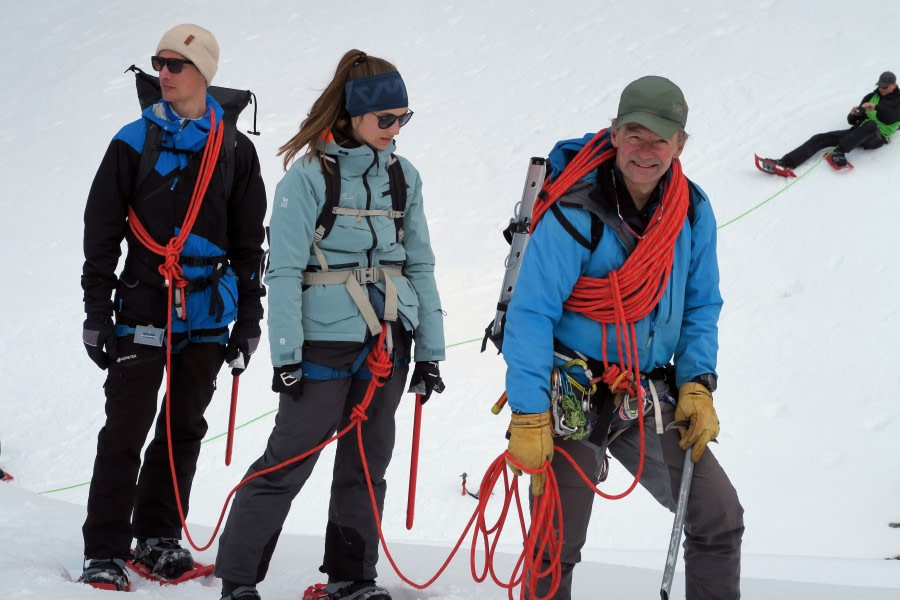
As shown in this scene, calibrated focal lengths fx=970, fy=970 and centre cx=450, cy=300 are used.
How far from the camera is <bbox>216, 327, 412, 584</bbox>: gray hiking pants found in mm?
3078

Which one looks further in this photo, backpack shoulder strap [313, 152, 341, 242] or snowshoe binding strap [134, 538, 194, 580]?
snowshoe binding strap [134, 538, 194, 580]

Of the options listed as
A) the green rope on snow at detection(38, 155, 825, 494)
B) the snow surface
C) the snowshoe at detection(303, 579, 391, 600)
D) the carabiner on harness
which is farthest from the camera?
the green rope on snow at detection(38, 155, 825, 494)

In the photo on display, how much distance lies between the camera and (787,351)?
705 cm

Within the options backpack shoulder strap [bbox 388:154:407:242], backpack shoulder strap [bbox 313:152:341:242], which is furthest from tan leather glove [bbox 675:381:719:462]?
backpack shoulder strap [bbox 313:152:341:242]

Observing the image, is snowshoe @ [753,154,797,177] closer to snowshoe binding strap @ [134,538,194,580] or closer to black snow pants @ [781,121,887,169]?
black snow pants @ [781,121,887,169]

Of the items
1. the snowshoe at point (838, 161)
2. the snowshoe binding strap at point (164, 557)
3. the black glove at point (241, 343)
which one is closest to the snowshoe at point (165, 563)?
the snowshoe binding strap at point (164, 557)

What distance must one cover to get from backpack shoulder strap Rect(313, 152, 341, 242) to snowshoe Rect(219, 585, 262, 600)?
1132 mm

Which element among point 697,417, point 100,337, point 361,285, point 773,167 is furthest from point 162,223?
point 773,167

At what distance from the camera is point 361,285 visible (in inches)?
123

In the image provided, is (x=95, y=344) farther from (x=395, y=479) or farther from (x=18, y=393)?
(x=18, y=393)

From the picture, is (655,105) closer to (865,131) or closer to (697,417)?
(697,417)

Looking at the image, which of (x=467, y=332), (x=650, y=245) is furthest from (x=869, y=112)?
(x=650, y=245)

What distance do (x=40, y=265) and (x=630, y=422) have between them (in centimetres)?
798

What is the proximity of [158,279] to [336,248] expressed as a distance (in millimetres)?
688
